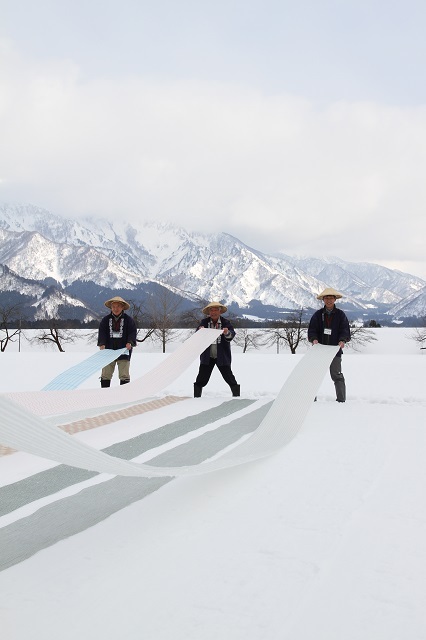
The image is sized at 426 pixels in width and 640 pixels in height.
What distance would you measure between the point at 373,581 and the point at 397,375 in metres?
11.4

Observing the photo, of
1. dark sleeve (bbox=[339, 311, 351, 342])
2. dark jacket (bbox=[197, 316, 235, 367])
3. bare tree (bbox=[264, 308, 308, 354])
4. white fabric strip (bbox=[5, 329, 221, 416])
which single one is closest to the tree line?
bare tree (bbox=[264, 308, 308, 354])

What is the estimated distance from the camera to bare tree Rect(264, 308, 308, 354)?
56312 millimetres

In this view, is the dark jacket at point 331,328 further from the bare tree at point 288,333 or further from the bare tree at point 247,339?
the bare tree at point 288,333

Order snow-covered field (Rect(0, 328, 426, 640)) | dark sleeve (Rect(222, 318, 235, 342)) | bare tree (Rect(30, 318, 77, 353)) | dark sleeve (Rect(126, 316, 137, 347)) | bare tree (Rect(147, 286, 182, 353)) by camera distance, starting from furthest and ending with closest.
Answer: bare tree (Rect(30, 318, 77, 353)) < bare tree (Rect(147, 286, 182, 353)) < dark sleeve (Rect(126, 316, 137, 347)) < dark sleeve (Rect(222, 318, 235, 342)) < snow-covered field (Rect(0, 328, 426, 640))

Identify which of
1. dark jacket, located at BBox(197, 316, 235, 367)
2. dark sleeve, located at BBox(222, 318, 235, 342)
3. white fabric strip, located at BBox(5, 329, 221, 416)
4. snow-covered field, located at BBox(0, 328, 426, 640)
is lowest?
snow-covered field, located at BBox(0, 328, 426, 640)

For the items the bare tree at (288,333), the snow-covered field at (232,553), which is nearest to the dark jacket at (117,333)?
the snow-covered field at (232,553)

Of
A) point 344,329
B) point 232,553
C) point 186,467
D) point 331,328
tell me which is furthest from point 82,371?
point 232,553

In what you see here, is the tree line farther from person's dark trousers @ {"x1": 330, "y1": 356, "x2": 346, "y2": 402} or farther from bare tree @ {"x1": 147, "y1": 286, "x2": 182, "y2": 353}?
person's dark trousers @ {"x1": 330, "y1": 356, "x2": 346, "y2": 402}

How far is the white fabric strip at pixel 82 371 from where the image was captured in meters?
7.00

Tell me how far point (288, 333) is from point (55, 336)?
25879 mm

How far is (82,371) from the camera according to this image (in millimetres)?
7094

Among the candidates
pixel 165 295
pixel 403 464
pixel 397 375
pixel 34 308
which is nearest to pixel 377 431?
pixel 403 464

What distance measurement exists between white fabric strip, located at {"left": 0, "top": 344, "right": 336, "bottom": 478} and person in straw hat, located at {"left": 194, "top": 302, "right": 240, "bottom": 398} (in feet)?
4.47

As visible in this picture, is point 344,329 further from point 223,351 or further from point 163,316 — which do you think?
point 163,316
